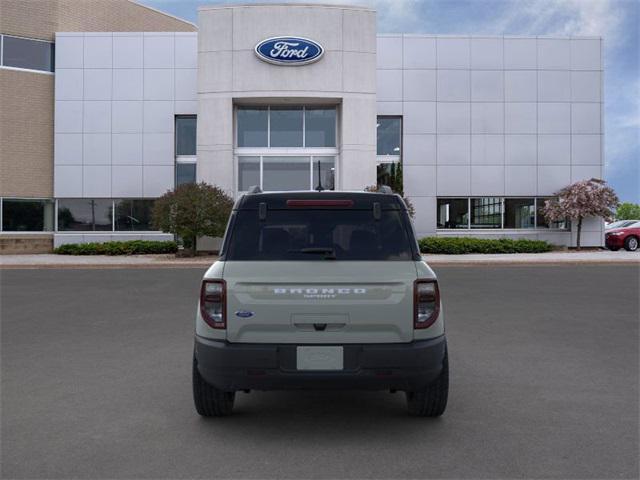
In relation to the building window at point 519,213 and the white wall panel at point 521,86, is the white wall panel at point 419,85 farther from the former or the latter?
the building window at point 519,213

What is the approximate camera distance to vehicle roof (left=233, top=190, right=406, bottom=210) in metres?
4.20

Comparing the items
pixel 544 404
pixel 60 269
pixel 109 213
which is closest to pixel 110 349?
pixel 544 404

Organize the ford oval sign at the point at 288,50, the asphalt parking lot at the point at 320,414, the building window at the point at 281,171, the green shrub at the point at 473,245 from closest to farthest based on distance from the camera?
the asphalt parking lot at the point at 320,414
the ford oval sign at the point at 288,50
the green shrub at the point at 473,245
the building window at the point at 281,171

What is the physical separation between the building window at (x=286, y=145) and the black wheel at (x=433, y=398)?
20837mm

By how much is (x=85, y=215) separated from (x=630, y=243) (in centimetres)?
2632

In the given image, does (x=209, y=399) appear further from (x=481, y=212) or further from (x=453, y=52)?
(x=453, y=52)

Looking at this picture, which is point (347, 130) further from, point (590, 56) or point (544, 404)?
point (544, 404)

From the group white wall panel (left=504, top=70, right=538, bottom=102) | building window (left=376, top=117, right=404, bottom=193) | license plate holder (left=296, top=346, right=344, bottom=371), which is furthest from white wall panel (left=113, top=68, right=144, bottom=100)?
license plate holder (left=296, top=346, right=344, bottom=371)

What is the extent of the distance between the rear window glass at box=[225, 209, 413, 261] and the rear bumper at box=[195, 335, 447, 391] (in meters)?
0.65

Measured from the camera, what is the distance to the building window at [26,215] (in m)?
26.1

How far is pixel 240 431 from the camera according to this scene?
425 centimetres

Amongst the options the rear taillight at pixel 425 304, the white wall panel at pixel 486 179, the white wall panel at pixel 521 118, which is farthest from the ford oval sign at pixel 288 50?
the rear taillight at pixel 425 304

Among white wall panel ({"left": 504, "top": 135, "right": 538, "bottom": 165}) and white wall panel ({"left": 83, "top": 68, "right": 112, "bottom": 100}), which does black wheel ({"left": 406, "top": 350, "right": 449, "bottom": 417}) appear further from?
white wall panel ({"left": 83, "top": 68, "right": 112, "bottom": 100})

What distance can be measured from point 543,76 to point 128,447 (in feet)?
90.5
